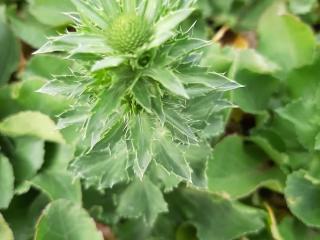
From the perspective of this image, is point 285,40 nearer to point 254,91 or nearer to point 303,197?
point 254,91

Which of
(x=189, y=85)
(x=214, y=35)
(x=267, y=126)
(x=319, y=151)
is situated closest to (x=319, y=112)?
(x=319, y=151)

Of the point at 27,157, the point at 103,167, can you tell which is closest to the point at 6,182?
the point at 27,157

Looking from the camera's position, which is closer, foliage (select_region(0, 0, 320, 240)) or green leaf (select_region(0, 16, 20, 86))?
foliage (select_region(0, 0, 320, 240))

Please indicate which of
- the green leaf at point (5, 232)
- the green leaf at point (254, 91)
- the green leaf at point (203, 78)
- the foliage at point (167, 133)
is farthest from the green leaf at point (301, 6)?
the green leaf at point (5, 232)

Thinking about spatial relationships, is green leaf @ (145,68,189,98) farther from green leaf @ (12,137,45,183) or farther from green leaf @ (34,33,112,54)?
green leaf @ (12,137,45,183)

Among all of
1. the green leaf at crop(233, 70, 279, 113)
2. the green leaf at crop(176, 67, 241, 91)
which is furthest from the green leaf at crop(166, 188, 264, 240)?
the green leaf at crop(176, 67, 241, 91)

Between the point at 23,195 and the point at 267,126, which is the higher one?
the point at 267,126

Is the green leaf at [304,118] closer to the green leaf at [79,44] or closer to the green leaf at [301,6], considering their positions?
the green leaf at [301,6]

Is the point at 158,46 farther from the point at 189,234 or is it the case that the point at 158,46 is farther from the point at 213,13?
the point at 213,13
